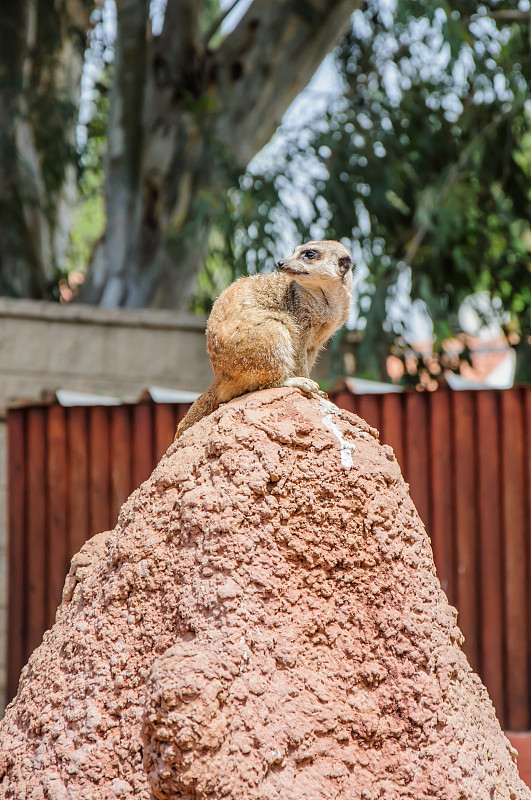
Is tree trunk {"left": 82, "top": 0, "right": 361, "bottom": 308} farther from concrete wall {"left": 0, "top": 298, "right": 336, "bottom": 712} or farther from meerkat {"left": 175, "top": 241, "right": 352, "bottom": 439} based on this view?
meerkat {"left": 175, "top": 241, "right": 352, "bottom": 439}

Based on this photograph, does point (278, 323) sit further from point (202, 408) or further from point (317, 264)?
point (202, 408)

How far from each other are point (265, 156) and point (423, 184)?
6.59 feet

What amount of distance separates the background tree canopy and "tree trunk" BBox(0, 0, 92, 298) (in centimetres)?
3

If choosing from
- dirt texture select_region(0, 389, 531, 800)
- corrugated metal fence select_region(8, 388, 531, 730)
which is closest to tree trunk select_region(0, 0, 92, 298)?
corrugated metal fence select_region(8, 388, 531, 730)

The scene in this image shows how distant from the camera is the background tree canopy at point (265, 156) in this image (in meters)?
12.0

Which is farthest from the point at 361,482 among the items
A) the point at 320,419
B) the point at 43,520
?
the point at 43,520

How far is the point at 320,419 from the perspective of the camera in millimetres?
3664

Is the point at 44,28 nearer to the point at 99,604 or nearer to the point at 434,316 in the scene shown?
the point at 434,316

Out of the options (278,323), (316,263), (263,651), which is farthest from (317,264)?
(263,651)

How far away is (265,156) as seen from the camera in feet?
41.8

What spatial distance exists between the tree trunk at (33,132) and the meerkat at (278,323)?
9.00 m

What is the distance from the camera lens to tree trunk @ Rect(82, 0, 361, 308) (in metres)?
12.4

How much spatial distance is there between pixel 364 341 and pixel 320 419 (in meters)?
7.41

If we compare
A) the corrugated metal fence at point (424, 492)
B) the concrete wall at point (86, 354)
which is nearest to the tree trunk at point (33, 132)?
the concrete wall at point (86, 354)
